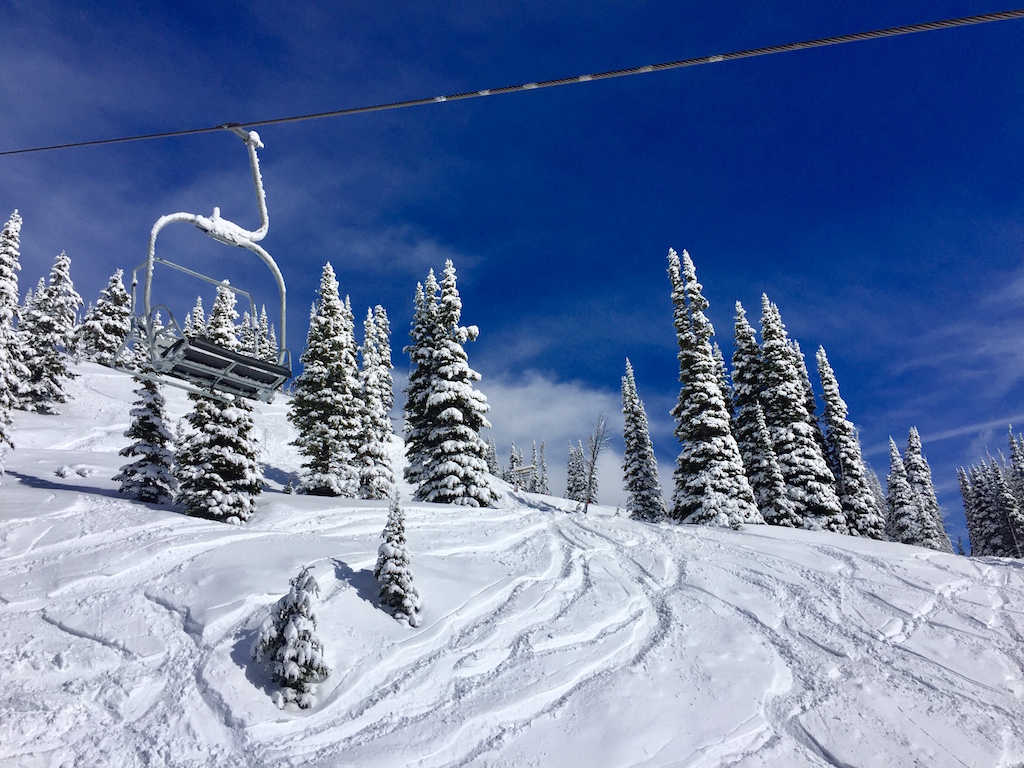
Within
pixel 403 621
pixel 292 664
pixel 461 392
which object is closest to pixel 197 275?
pixel 292 664

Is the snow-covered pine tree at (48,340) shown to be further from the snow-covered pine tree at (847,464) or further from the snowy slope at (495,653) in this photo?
the snow-covered pine tree at (847,464)

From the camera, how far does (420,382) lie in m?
28.0

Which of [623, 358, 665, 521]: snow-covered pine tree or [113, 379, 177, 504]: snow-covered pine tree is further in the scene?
[623, 358, 665, 521]: snow-covered pine tree

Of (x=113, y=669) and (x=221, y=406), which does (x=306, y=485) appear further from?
(x=113, y=669)

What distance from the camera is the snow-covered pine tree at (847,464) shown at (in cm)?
3297

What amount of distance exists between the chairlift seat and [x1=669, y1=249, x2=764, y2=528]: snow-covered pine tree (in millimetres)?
21062

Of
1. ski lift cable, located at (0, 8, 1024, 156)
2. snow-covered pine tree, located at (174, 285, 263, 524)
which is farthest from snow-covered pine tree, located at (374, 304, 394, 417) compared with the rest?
ski lift cable, located at (0, 8, 1024, 156)

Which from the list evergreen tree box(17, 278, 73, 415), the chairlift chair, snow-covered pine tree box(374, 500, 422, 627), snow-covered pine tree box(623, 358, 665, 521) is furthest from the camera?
evergreen tree box(17, 278, 73, 415)

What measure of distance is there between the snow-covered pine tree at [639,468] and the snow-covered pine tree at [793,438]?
27.6 feet

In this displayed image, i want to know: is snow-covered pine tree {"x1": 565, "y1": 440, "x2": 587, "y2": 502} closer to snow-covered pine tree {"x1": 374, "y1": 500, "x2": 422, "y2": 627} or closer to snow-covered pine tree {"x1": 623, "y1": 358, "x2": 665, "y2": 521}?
snow-covered pine tree {"x1": 623, "y1": 358, "x2": 665, "y2": 521}

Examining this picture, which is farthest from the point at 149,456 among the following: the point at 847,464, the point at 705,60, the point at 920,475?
the point at 920,475

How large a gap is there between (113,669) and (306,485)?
20.7m

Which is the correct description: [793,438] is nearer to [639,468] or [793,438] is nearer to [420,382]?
[639,468]

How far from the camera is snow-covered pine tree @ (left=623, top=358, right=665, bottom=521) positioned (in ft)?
119
